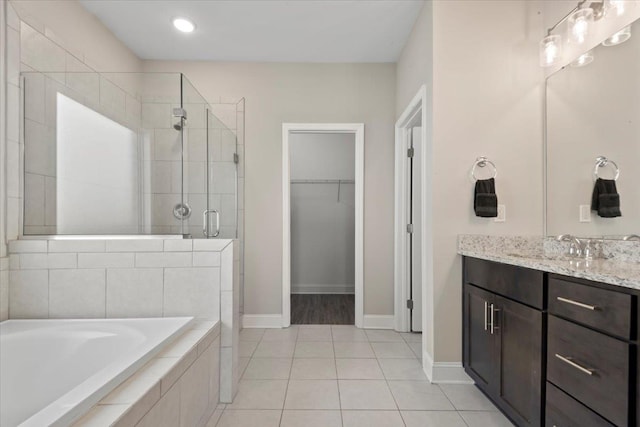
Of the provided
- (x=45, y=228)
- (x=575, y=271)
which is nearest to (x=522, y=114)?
(x=575, y=271)

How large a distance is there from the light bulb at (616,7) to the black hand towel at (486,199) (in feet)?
3.27

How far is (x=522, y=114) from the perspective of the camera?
2057 millimetres

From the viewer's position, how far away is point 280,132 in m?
3.12

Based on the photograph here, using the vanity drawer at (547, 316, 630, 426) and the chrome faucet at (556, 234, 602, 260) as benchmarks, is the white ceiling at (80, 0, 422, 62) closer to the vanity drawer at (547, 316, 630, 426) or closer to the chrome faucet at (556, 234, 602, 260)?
the chrome faucet at (556, 234, 602, 260)

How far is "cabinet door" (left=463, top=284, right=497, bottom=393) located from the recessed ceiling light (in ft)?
9.40

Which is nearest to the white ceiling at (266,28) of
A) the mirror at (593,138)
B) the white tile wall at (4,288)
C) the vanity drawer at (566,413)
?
the mirror at (593,138)

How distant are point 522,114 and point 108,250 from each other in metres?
2.66

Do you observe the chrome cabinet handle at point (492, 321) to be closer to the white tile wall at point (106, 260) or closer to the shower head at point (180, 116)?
the white tile wall at point (106, 260)

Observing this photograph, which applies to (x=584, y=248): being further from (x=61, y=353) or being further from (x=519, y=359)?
(x=61, y=353)

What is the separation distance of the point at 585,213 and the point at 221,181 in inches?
95.8

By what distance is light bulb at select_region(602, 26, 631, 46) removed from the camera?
5.01 feet

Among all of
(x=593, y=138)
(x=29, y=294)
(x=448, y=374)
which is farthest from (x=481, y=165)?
(x=29, y=294)

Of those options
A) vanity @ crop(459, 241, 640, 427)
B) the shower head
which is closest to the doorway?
vanity @ crop(459, 241, 640, 427)

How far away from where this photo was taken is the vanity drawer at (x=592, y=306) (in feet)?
3.20
